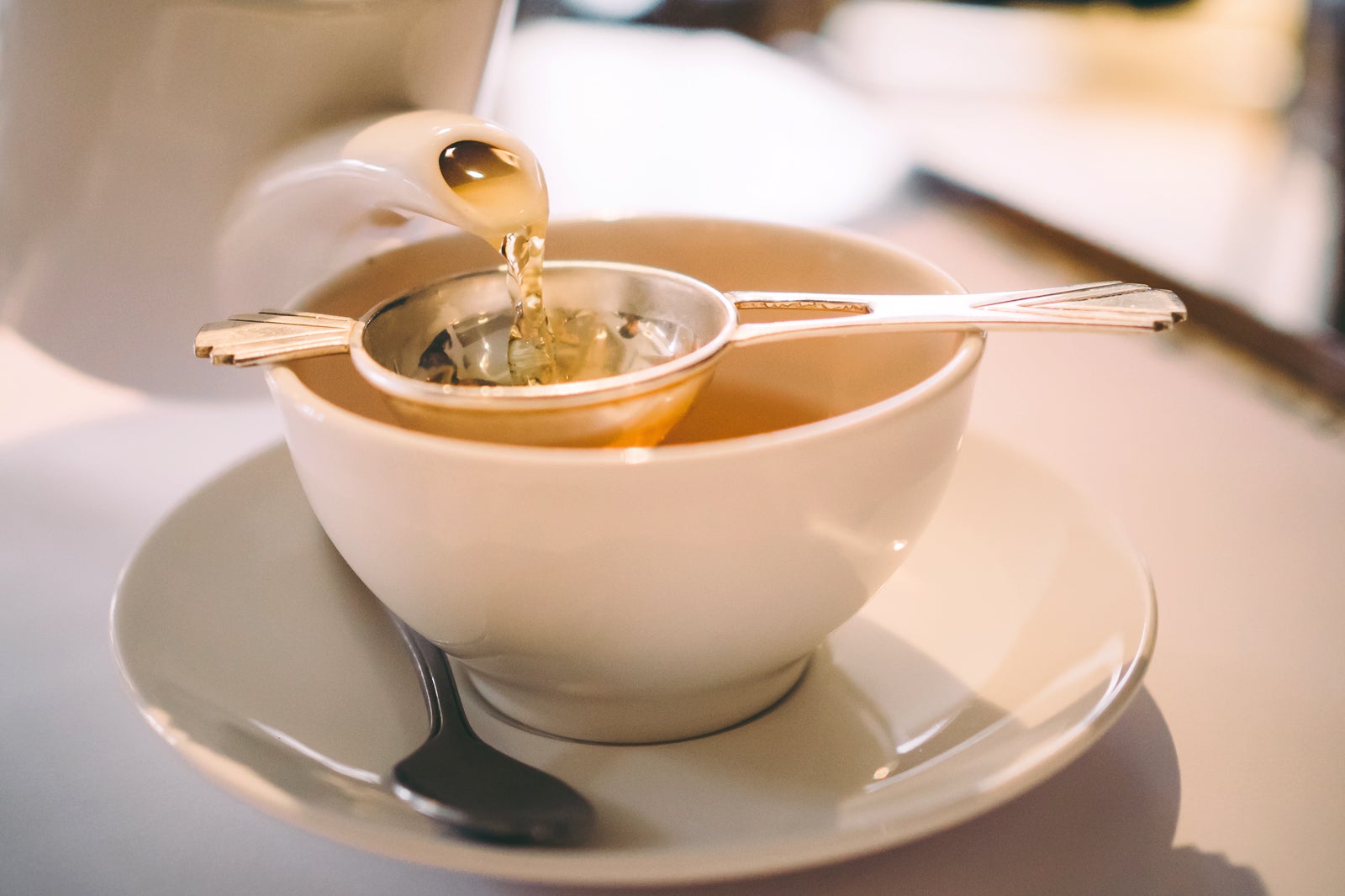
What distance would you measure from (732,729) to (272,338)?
210 millimetres

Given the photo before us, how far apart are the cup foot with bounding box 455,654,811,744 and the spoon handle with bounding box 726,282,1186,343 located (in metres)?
0.12

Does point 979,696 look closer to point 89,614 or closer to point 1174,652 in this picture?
point 1174,652

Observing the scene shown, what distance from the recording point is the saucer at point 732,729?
0.89ft

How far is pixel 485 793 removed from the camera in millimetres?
288

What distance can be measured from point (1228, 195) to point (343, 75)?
836 millimetres

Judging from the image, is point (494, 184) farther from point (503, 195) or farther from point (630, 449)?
point (630, 449)

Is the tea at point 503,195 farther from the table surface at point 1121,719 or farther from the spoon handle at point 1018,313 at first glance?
the table surface at point 1121,719

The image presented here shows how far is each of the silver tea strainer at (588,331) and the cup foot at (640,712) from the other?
0.29ft

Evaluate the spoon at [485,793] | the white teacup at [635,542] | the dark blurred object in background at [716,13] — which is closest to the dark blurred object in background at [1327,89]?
the white teacup at [635,542]

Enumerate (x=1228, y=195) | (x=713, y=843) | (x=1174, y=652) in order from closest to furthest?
(x=713, y=843)
(x=1174, y=652)
(x=1228, y=195)

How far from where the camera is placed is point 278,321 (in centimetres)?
36

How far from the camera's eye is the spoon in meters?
0.27

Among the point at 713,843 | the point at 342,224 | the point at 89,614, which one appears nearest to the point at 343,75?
the point at 342,224

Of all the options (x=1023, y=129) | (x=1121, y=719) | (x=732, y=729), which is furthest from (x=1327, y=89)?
(x=732, y=729)
